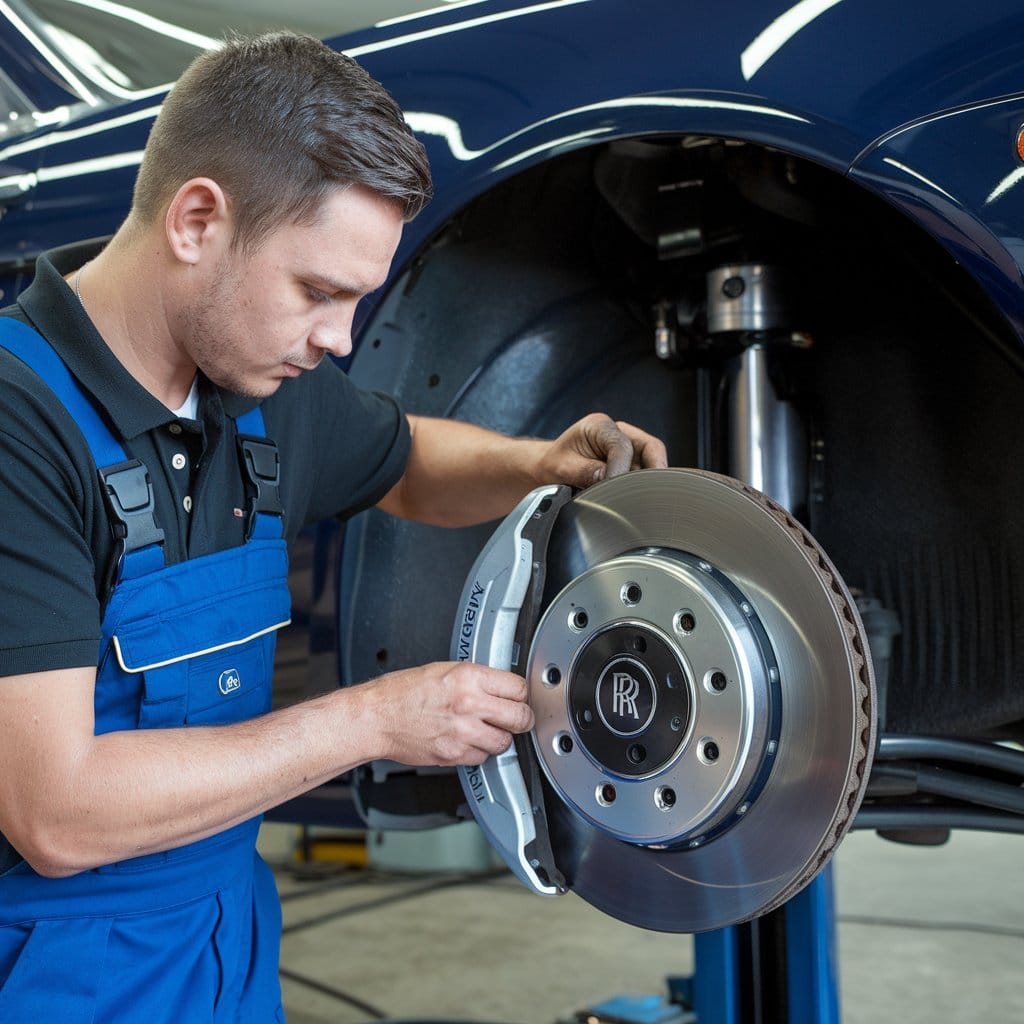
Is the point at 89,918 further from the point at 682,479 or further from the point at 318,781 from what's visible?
the point at 682,479

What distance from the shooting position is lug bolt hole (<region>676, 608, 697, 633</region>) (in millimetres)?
819

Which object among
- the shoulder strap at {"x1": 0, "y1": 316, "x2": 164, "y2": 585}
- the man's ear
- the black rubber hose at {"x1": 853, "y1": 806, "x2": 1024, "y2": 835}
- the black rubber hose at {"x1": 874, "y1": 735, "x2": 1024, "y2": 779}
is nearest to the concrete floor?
the black rubber hose at {"x1": 853, "y1": 806, "x2": 1024, "y2": 835}

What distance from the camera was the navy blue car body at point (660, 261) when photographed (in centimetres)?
86

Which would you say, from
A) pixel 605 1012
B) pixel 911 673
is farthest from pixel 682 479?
pixel 605 1012

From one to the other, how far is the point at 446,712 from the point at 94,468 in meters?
0.31

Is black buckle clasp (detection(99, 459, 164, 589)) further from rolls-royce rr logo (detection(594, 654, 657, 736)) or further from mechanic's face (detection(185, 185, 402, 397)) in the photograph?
rolls-royce rr logo (detection(594, 654, 657, 736))

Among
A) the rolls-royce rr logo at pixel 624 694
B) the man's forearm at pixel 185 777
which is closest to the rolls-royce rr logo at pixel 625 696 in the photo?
the rolls-royce rr logo at pixel 624 694

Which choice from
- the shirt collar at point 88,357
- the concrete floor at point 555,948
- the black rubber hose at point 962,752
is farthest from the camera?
the concrete floor at point 555,948

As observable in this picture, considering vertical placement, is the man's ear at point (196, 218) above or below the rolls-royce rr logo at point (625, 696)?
above

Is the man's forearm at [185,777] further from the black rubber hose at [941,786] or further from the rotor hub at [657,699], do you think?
the black rubber hose at [941,786]

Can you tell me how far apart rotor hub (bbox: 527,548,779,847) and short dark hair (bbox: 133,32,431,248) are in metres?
0.34

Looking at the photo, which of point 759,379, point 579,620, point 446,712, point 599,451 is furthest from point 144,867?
point 759,379

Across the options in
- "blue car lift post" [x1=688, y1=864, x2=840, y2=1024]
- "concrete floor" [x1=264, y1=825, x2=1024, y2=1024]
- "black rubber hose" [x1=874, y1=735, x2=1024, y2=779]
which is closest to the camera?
"black rubber hose" [x1=874, y1=735, x2=1024, y2=779]

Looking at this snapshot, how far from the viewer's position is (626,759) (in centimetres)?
84
